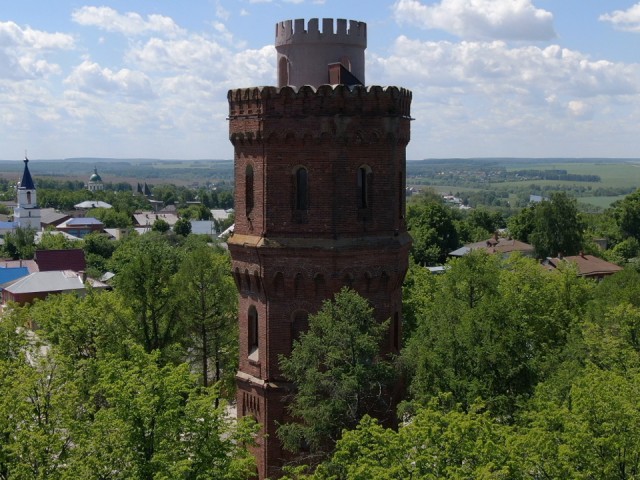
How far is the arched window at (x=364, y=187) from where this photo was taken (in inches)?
Answer: 1049

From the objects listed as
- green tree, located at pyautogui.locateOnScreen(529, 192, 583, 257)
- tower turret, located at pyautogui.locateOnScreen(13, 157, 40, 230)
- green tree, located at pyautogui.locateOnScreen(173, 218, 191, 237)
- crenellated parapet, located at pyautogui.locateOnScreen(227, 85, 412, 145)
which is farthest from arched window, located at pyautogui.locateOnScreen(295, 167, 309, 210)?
tower turret, located at pyautogui.locateOnScreen(13, 157, 40, 230)

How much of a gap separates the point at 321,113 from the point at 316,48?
2.54m

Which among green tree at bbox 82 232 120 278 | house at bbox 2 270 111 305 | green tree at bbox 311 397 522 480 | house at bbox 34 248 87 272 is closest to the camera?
green tree at bbox 311 397 522 480

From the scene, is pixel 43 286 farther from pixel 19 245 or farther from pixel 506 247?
pixel 506 247

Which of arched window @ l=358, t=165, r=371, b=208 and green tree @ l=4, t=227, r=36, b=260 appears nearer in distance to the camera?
arched window @ l=358, t=165, r=371, b=208

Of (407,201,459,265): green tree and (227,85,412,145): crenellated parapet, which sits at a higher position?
(227,85,412,145): crenellated parapet

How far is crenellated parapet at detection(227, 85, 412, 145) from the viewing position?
2583 cm

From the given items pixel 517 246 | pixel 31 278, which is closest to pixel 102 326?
pixel 31 278

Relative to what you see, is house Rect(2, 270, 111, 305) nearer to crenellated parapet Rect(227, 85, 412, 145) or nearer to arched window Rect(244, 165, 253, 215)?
arched window Rect(244, 165, 253, 215)

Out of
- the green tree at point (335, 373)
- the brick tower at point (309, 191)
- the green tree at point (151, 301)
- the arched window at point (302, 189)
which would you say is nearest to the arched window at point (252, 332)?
the brick tower at point (309, 191)

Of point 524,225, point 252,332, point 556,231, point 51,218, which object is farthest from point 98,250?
point 252,332

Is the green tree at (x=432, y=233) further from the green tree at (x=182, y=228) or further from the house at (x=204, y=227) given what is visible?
the house at (x=204, y=227)

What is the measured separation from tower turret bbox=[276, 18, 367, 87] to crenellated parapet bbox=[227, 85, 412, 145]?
1221 millimetres

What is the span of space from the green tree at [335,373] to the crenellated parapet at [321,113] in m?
4.92
